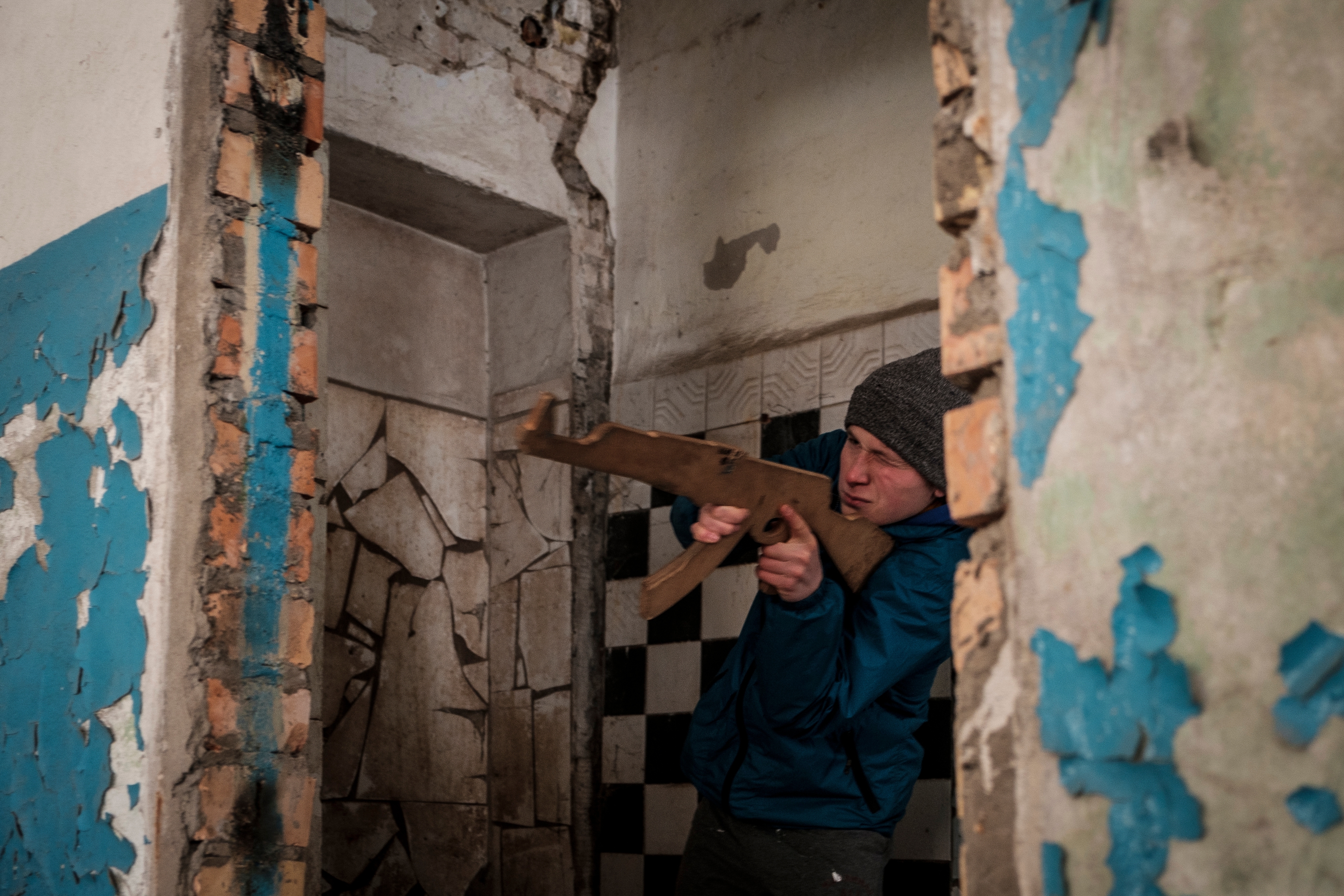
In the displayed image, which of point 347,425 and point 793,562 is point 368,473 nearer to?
point 347,425

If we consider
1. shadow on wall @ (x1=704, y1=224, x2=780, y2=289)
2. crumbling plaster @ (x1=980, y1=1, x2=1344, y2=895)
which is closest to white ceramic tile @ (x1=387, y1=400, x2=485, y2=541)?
shadow on wall @ (x1=704, y1=224, x2=780, y2=289)

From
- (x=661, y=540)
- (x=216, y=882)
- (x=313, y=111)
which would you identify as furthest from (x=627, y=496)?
(x=216, y=882)

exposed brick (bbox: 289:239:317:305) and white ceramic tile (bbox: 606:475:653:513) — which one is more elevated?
exposed brick (bbox: 289:239:317:305)

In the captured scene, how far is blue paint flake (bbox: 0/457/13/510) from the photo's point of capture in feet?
7.98

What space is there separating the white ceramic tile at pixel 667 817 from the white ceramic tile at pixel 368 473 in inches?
48.5

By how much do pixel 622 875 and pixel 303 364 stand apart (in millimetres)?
1922

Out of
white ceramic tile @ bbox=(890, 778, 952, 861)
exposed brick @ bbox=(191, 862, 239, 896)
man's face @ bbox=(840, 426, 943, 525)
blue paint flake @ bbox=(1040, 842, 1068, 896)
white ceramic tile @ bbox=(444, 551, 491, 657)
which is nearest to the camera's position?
blue paint flake @ bbox=(1040, 842, 1068, 896)

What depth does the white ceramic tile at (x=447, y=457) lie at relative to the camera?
142 inches

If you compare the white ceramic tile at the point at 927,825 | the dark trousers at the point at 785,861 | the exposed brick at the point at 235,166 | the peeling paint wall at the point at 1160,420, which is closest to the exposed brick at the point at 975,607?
the peeling paint wall at the point at 1160,420

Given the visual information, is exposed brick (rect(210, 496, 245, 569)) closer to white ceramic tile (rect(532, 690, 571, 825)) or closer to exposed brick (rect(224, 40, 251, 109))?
exposed brick (rect(224, 40, 251, 109))

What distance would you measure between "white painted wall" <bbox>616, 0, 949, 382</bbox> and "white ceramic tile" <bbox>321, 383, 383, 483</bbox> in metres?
0.81

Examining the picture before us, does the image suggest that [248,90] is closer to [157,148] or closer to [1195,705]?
[157,148]

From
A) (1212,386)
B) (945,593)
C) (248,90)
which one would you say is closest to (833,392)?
(945,593)

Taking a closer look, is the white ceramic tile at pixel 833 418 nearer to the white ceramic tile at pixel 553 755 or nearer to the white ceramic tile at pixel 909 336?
the white ceramic tile at pixel 909 336
